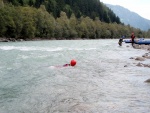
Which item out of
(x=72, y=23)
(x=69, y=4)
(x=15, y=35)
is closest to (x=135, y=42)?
(x=15, y=35)

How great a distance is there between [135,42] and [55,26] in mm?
47889

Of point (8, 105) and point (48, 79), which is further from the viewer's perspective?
point (48, 79)

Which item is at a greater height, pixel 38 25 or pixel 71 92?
pixel 38 25

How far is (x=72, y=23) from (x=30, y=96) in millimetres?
118998

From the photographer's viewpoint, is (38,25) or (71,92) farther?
(38,25)

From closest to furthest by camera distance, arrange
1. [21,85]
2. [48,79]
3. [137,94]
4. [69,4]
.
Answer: [137,94], [21,85], [48,79], [69,4]

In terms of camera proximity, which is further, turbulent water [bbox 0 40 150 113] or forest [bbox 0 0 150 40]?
forest [bbox 0 0 150 40]

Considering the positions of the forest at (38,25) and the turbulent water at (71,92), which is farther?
the forest at (38,25)

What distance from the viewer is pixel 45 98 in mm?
13117

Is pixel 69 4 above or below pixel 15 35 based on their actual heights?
above

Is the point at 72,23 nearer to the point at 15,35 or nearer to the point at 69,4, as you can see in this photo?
the point at 15,35

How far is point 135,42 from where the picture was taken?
217 ft

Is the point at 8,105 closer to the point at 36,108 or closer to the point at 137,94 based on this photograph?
the point at 36,108

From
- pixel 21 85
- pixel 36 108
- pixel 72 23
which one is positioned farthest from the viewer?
pixel 72 23
